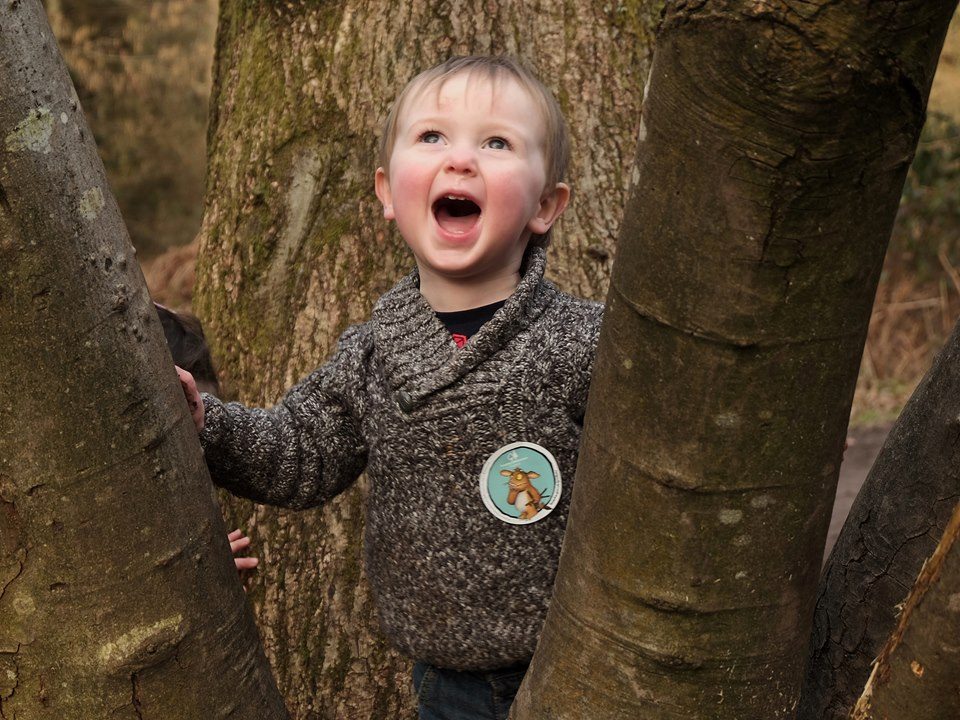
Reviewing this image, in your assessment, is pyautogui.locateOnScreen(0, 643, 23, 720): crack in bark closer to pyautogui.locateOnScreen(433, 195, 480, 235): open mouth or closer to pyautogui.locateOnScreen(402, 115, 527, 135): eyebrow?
pyautogui.locateOnScreen(433, 195, 480, 235): open mouth

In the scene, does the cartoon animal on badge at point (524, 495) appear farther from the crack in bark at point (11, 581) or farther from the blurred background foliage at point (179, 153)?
the blurred background foliage at point (179, 153)

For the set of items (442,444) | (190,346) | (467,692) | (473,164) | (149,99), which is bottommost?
(149,99)

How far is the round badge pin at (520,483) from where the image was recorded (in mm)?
1849

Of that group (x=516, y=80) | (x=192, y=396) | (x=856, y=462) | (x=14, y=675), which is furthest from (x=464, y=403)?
(x=856, y=462)

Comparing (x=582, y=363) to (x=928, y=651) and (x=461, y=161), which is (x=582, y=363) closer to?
(x=461, y=161)

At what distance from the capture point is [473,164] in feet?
6.08

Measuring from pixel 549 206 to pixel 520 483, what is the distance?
1.61 feet

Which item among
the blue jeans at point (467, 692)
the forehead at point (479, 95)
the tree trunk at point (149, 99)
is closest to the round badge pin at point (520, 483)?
the blue jeans at point (467, 692)

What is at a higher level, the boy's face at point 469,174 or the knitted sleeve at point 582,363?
the boy's face at point 469,174

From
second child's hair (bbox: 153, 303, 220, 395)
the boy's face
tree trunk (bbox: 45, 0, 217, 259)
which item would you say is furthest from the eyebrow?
tree trunk (bbox: 45, 0, 217, 259)

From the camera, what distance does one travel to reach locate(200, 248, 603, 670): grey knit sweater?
6.14ft

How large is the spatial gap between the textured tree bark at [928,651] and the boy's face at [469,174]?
858 millimetres

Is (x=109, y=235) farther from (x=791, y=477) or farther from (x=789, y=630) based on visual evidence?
(x=789, y=630)

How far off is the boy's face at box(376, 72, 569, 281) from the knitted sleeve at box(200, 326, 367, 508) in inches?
10.8
